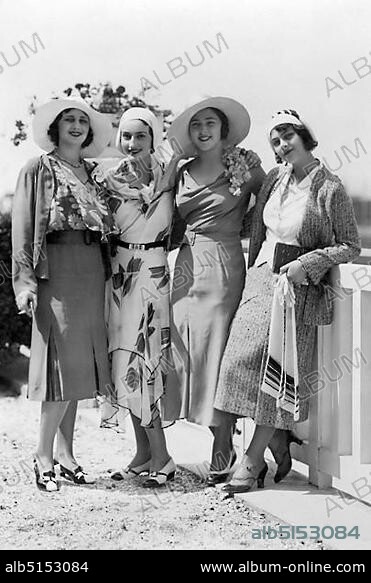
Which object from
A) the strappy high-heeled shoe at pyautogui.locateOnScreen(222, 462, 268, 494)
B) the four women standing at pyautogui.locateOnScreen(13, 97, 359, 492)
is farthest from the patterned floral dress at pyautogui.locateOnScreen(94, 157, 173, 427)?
the strappy high-heeled shoe at pyautogui.locateOnScreen(222, 462, 268, 494)

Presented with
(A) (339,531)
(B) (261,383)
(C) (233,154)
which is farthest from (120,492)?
(C) (233,154)

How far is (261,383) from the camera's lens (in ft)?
13.4

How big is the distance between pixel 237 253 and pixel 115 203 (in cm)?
61

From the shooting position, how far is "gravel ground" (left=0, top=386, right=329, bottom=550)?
3.63m

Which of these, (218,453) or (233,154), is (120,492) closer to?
(218,453)

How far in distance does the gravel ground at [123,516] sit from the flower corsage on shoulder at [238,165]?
1377mm

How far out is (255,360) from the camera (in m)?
4.11

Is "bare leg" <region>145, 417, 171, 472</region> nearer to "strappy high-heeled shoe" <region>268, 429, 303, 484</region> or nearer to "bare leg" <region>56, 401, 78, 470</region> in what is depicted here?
"bare leg" <region>56, 401, 78, 470</region>

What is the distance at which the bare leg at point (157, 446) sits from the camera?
14.4 feet

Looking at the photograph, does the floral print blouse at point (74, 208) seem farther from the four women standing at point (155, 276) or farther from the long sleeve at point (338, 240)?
the long sleeve at point (338, 240)

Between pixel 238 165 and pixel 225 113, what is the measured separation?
26cm

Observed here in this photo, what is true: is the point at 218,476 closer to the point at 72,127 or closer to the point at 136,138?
the point at 136,138
